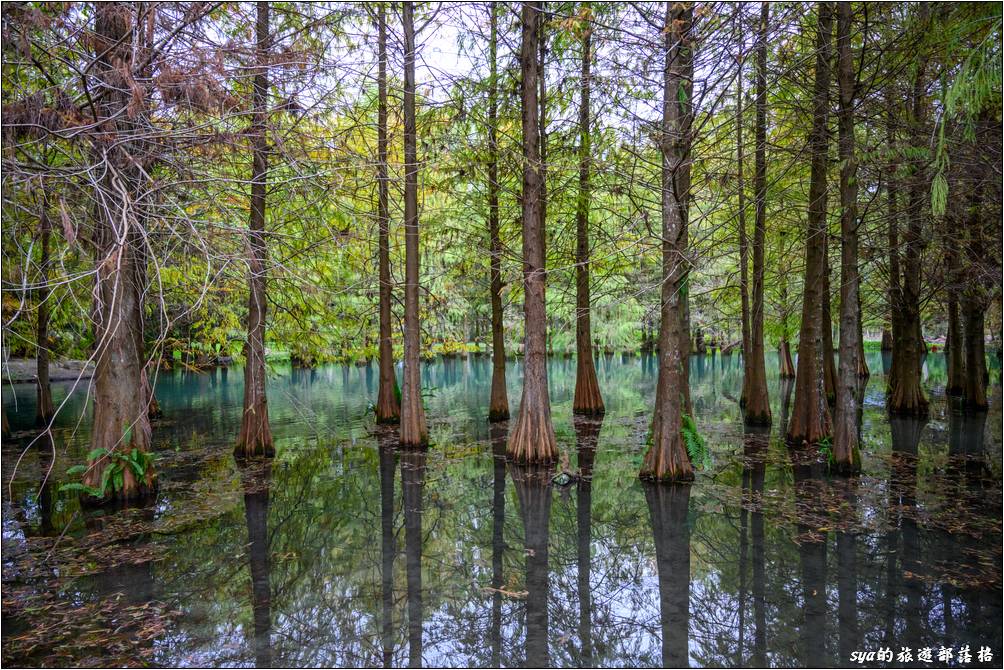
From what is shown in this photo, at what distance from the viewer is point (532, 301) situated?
10109mm

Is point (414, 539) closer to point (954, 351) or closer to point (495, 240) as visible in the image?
point (495, 240)

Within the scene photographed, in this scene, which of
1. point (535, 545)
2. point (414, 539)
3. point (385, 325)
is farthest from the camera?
point (385, 325)

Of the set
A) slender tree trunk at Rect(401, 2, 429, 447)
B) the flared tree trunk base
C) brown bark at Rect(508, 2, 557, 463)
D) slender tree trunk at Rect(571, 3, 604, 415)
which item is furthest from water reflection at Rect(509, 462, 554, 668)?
slender tree trunk at Rect(571, 3, 604, 415)

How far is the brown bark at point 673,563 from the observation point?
445 centimetres

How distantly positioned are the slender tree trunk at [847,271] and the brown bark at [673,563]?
2504 millimetres

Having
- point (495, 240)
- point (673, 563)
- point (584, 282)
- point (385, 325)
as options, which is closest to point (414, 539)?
point (673, 563)

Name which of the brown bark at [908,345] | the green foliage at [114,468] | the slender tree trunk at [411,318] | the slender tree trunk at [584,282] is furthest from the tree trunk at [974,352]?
the green foliage at [114,468]

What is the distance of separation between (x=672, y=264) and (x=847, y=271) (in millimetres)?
2741

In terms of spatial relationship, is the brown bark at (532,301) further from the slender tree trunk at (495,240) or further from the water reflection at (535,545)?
the slender tree trunk at (495,240)

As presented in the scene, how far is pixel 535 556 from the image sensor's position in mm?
6191

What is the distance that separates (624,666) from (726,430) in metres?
9.73

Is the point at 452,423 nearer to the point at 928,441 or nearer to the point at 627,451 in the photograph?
the point at 627,451

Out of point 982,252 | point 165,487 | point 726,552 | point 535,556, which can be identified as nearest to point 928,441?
point 982,252

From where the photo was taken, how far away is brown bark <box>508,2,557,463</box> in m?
9.91
